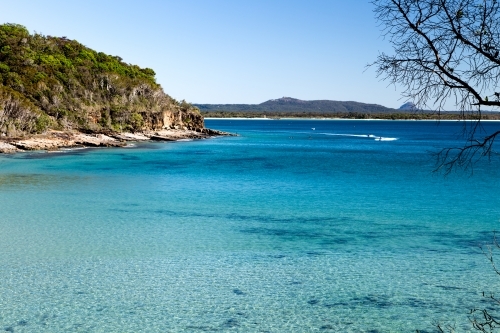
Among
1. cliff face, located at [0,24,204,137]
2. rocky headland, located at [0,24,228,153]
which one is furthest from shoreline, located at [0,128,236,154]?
cliff face, located at [0,24,204,137]

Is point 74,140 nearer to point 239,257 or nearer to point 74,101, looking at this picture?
point 74,101

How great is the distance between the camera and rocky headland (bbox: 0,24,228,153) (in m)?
58.2

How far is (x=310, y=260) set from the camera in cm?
1447

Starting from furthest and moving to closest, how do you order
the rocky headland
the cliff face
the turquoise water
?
the cliff face → the rocky headland → the turquoise water

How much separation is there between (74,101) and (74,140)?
48.7 ft

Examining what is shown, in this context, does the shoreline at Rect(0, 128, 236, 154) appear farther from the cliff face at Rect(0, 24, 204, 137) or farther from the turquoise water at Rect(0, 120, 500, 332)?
the turquoise water at Rect(0, 120, 500, 332)

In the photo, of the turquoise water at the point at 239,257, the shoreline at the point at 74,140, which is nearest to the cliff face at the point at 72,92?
the shoreline at the point at 74,140

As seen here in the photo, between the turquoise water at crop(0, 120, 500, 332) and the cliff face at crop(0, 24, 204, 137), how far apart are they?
106 ft

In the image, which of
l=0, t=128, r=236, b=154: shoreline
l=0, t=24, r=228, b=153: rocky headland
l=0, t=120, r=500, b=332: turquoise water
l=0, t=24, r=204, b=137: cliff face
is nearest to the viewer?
l=0, t=120, r=500, b=332: turquoise water

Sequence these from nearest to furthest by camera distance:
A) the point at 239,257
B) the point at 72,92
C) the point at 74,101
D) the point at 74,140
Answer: the point at 239,257 < the point at 74,140 < the point at 74,101 < the point at 72,92

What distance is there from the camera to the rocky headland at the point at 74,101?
5825 cm

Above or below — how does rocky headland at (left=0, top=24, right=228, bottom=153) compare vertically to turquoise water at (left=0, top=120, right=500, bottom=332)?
above

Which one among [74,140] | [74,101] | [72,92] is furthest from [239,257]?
[72,92]

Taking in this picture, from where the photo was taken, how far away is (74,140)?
62.4 meters
